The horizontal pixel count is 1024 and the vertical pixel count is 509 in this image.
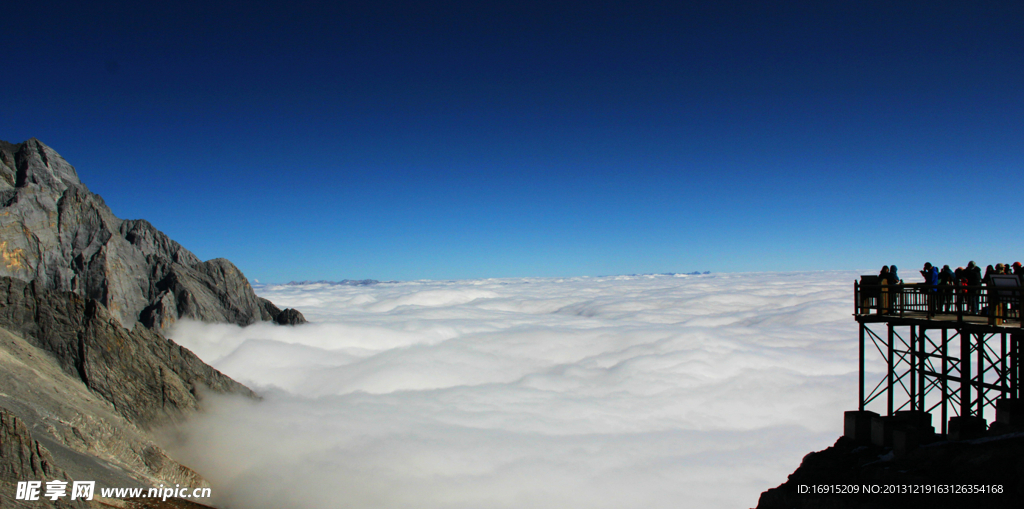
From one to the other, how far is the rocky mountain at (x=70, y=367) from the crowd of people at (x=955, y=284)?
28754 millimetres

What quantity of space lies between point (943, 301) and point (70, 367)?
44389 millimetres

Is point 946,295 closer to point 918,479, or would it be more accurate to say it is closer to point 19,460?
point 918,479

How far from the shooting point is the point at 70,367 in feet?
95.2

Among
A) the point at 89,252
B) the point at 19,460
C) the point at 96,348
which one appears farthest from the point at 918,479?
the point at 89,252

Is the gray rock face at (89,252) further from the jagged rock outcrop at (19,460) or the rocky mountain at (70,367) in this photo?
the jagged rock outcrop at (19,460)

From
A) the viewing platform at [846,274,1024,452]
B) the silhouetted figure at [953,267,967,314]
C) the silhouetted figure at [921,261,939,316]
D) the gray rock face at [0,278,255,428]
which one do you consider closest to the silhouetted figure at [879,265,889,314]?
the viewing platform at [846,274,1024,452]

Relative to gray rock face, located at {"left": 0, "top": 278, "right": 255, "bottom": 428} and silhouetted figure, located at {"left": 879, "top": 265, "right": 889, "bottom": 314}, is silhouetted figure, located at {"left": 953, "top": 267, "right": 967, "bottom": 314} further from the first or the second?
gray rock face, located at {"left": 0, "top": 278, "right": 255, "bottom": 428}

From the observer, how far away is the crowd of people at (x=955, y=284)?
46.5 feet

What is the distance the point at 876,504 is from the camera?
38.8 ft

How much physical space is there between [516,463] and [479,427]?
51.1ft

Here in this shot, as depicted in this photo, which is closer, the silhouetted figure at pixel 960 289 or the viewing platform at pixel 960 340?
the viewing platform at pixel 960 340

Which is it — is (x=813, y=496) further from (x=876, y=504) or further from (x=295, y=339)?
(x=295, y=339)

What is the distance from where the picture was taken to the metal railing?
13281mm

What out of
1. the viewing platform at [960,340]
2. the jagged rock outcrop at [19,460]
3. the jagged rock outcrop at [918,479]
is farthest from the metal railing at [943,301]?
the jagged rock outcrop at [19,460]
